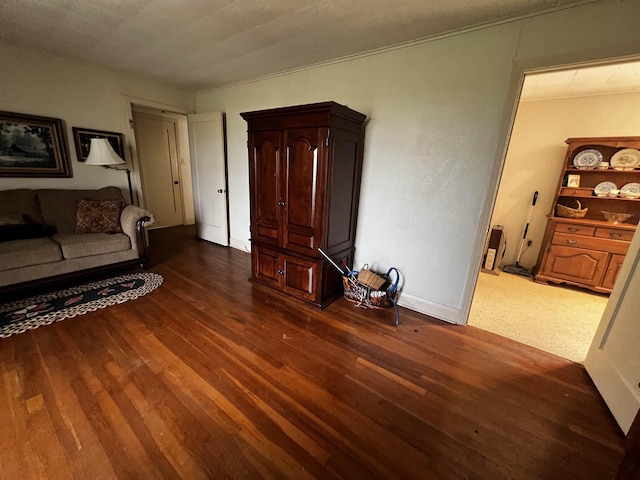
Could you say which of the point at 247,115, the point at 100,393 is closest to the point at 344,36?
the point at 247,115

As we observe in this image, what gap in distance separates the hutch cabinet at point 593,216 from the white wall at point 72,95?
5639mm

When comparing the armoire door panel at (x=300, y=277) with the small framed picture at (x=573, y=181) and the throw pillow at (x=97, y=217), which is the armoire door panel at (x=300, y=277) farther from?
the small framed picture at (x=573, y=181)

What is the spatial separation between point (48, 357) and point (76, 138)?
108 inches

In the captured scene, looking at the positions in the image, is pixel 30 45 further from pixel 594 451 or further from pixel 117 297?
pixel 594 451

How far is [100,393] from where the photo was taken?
150cm

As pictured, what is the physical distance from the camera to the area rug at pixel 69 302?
6.88 feet

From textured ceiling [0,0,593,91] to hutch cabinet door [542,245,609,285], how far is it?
261 cm

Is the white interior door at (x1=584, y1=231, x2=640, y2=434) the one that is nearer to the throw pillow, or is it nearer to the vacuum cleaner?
the vacuum cleaner

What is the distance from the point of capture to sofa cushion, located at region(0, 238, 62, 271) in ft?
7.54

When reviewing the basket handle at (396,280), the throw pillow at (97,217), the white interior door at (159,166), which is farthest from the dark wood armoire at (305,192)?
the white interior door at (159,166)

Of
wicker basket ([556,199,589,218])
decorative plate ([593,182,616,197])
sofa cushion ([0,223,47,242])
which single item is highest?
decorative plate ([593,182,616,197])

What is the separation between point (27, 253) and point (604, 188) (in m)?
6.18

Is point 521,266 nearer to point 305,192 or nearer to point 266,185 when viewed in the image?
point 305,192

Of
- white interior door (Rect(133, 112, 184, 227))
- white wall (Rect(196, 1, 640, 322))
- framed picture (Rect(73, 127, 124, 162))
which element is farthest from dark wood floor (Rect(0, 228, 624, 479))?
white interior door (Rect(133, 112, 184, 227))
